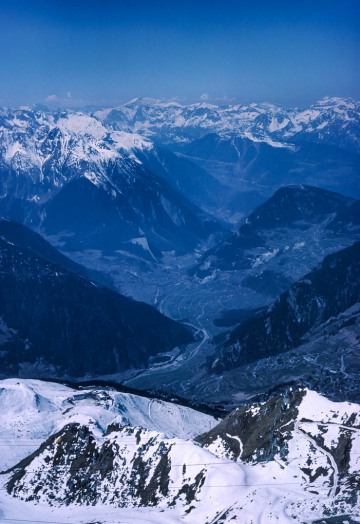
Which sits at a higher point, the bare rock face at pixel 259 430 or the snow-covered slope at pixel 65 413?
the bare rock face at pixel 259 430

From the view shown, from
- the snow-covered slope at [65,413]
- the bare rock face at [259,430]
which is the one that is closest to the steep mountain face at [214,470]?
the bare rock face at [259,430]

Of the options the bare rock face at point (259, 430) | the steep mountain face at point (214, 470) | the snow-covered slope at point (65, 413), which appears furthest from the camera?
the snow-covered slope at point (65, 413)

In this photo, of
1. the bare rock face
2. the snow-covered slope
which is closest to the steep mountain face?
the bare rock face

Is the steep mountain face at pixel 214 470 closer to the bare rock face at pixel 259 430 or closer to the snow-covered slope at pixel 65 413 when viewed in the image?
the bare rock face at pixel 259 430

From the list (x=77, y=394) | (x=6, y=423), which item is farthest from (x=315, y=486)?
(x=77, y=394)

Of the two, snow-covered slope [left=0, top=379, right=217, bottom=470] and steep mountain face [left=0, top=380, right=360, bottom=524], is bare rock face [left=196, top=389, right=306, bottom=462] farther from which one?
snow-covered slope [left=0, top=379, right=217, bottom=470]

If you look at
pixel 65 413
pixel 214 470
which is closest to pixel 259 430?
pixel 214 470

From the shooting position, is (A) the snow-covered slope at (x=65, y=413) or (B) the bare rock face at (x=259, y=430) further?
(A) the snow-covered slope at (x=65, y=413)

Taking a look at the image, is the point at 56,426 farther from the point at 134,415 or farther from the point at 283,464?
the point at 283,464
